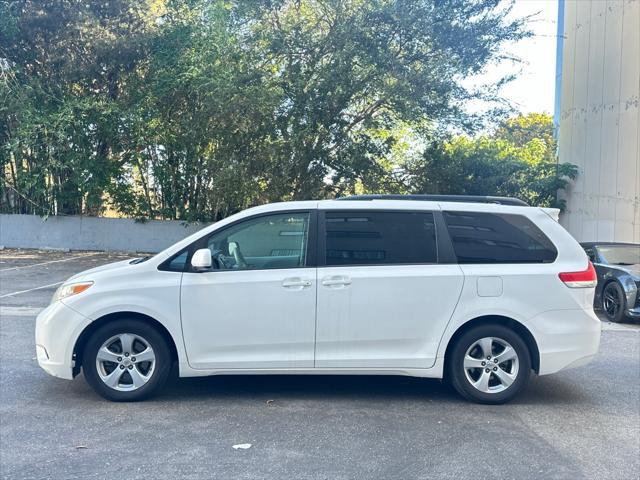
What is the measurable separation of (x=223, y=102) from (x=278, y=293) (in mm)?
12554

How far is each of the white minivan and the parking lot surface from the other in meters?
0.32

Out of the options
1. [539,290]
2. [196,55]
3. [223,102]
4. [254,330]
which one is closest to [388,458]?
[254,330]

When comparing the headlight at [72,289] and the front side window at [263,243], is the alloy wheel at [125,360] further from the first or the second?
the front side window at [263,243]

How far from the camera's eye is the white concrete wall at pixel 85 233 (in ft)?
66.0

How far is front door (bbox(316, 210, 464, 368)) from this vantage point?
17.1 ft

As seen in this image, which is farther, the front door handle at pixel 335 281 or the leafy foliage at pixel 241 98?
the leafy foliage at pixel 241 98

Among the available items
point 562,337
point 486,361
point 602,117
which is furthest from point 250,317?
point 602,117

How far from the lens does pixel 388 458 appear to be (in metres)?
4.17

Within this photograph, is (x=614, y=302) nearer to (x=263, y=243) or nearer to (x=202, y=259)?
(x=263, y=243)

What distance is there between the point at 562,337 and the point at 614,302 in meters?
5.37

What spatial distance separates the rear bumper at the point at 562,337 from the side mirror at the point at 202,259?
2.81m

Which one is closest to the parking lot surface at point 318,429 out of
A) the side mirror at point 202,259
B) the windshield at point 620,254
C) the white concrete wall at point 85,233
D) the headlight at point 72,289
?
the headlight at point 72,289

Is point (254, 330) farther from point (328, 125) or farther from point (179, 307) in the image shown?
point (328, 125)

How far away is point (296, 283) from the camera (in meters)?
5.20
